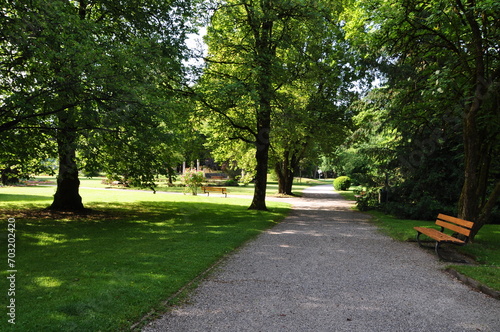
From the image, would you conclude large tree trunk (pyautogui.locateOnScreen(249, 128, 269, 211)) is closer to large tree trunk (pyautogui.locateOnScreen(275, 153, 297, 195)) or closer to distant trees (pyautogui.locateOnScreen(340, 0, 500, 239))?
distant trees (pyautogui.locateOnScreen(340, 0, 500, 239))

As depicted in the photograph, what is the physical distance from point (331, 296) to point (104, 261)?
428cm

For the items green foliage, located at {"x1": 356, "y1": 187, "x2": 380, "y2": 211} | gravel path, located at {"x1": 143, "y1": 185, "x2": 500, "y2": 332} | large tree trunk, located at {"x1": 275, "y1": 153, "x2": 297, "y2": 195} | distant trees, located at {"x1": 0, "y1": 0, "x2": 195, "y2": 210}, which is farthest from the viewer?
large tree trunk, located at {"x1": 275, "y1": 153, "x2": 297, "y2": 195}

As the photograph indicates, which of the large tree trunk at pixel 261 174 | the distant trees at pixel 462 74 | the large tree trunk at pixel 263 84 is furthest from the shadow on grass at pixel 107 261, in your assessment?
the distant trees at pixel 462 74

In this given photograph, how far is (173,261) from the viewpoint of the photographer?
253 inches

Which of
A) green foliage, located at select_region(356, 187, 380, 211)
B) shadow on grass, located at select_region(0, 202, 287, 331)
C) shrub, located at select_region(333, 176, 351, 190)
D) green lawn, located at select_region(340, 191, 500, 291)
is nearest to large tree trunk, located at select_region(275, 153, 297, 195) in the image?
green foliage, located at select_region(356, 187, 380, 211)

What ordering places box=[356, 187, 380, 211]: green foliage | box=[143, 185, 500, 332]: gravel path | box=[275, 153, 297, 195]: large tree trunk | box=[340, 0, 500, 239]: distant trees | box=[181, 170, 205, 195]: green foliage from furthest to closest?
box=[275, 153, 297, 195]: large tree trunk
box=[181, 170, 205, 195]: green foliage
box=[356, 187, 380, 211]: green foliage
box=[340, 0, 500, 239]: distant trees
box=[143, 185, 500, 332]: gravel path

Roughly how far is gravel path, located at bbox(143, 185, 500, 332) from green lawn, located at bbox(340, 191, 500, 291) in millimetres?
400

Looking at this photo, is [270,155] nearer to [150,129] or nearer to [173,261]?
[150,129]

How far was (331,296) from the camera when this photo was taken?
191 inches

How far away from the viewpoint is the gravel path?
394 centimetres

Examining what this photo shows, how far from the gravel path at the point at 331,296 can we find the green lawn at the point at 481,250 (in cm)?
40

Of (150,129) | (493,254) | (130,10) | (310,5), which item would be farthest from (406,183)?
(130,10)

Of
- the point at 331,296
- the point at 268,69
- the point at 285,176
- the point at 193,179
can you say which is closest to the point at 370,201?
the point at 268,69

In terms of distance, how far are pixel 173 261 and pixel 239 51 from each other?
10.6 metres
